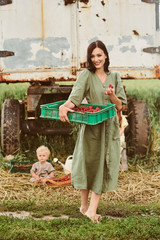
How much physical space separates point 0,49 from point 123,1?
6.57 ft

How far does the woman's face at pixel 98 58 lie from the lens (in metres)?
4.23

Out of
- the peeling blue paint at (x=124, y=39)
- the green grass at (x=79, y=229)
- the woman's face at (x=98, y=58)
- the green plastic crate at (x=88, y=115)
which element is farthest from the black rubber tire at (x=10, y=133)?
the woman's face at (x=98, y=58)

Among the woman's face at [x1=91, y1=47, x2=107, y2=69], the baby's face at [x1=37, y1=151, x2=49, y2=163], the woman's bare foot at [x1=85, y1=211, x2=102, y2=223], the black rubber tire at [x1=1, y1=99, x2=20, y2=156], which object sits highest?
the woman's face at [x1=91, y1=47, x2=107, y2=69]

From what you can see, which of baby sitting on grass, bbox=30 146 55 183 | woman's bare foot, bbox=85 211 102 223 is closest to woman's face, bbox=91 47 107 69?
woman's bare foot, bbox=85 211 102 223

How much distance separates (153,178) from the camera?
6.30 metres

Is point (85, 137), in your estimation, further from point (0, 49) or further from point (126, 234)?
point (0, 49)

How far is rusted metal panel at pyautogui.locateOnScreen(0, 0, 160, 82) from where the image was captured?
6754mm

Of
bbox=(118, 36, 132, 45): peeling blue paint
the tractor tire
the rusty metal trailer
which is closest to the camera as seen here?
the rusty metal trailer

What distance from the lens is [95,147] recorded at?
422cm

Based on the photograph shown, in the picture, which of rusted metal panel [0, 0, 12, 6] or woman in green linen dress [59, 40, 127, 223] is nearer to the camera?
woman in green linen dress [59, 40, 127, 223]

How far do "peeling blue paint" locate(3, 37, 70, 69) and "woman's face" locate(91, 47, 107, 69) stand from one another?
2.51m

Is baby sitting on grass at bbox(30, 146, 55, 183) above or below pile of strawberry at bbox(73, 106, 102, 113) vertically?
below

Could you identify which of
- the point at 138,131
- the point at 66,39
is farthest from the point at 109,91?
the point at 138,131

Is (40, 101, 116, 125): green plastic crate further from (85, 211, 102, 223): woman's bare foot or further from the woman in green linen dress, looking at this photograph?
(85, 211, 102, 223): woman's bare foot
